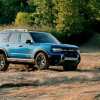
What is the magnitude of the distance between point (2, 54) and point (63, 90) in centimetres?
905

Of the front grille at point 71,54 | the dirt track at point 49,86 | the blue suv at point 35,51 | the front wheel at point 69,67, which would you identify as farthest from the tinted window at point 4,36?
the dirt track at point 49,86

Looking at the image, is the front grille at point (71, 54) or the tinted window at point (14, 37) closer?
the front grille at point (71, 54)

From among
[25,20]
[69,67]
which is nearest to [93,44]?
[25,20]

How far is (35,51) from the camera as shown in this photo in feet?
71.5

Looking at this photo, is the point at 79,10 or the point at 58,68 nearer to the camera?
the point at 58,68

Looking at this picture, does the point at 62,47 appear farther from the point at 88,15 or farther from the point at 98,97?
the point at 88,15

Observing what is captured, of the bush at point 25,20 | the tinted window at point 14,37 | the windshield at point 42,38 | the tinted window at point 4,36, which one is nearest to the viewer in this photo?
the windshield at point 42,38

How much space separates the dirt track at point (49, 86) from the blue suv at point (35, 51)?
0.96m

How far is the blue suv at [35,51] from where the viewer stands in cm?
2148

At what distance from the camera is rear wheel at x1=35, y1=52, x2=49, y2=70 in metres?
21.4

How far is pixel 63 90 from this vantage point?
48.1ft

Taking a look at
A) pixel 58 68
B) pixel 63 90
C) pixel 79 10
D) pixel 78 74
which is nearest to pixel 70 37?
pixel 79 10

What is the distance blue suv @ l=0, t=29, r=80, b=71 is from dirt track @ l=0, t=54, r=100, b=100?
0.96 m

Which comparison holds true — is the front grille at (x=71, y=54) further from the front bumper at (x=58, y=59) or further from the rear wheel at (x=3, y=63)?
the rear wheel at (x=3, y=63)
